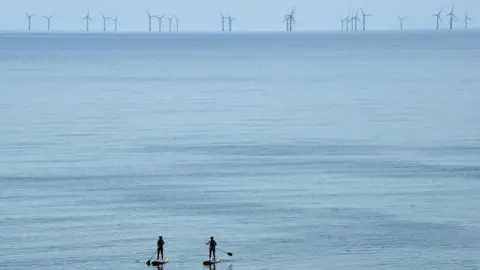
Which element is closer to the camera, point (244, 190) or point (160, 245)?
point (160, 245)

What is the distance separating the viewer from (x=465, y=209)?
3548 inches

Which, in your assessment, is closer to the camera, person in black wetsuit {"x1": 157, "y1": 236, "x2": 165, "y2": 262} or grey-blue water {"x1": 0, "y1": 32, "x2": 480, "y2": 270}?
person in black wetsuit {"x1": 157, "y1": 236, "x2": 165, "y2": 262}

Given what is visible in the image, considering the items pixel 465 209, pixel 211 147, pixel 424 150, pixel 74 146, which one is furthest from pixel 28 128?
pixel 465 209

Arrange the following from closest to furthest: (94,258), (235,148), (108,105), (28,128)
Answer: (94,258) → (235,148) → (28,128) → (108,105)

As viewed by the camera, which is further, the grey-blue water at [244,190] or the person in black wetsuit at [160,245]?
the grey-blue water at [244,190]

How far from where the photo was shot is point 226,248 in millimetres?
78250

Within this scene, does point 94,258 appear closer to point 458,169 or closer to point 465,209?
point 465,209

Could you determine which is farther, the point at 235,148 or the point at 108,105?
the point at 108,105

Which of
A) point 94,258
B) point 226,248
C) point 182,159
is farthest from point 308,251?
point 182,159

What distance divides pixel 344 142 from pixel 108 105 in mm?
61729

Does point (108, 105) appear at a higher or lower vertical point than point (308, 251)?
higher

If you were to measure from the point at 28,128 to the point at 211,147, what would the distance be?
27.8 metres

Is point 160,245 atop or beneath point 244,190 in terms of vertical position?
beneath

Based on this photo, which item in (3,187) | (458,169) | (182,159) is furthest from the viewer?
(182,159)
